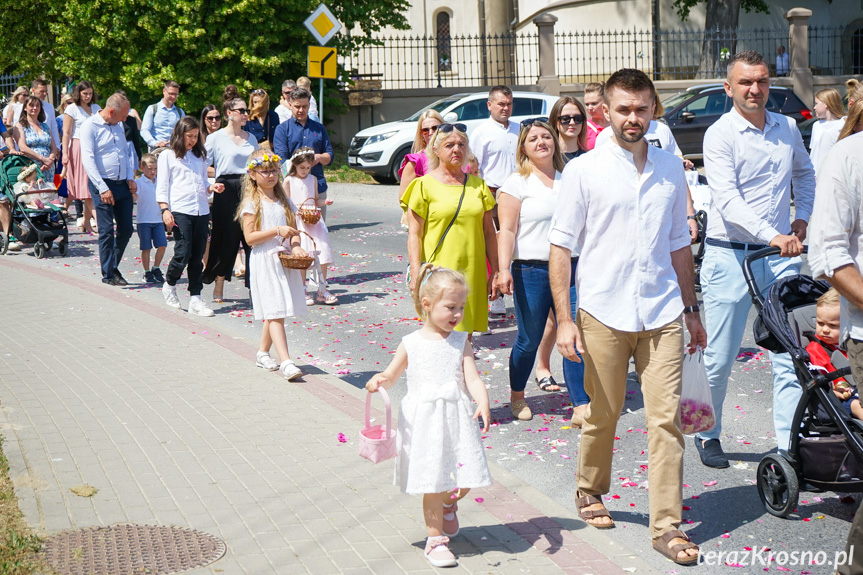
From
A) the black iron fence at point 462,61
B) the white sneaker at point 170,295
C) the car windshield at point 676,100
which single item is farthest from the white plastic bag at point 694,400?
the car windshield at point 676,100

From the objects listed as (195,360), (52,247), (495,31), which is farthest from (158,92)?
(495,31)

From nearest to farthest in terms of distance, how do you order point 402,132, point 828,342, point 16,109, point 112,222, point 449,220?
point 828,342, point 449,220, point 112,222, point 16,109, point 402,132

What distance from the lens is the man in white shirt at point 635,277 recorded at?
196 inches

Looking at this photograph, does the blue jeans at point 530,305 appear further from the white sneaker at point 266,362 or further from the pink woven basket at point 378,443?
the pink woven basket at point 378,443

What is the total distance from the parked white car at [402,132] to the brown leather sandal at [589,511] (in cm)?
1739

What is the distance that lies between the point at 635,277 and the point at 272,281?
415 cm

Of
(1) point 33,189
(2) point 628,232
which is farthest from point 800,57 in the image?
(2) point 628,232

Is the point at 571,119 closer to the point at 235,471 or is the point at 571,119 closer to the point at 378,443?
the point at 235,471

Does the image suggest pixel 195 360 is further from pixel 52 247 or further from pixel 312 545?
pixel 52 247

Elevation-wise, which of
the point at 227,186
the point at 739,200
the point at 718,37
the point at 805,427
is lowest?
the point at 805,427

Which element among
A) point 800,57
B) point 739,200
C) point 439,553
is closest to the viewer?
point 439,553

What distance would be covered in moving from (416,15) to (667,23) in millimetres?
18871

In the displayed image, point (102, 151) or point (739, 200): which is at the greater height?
point (102, 151)

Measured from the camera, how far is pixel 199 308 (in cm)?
1119
